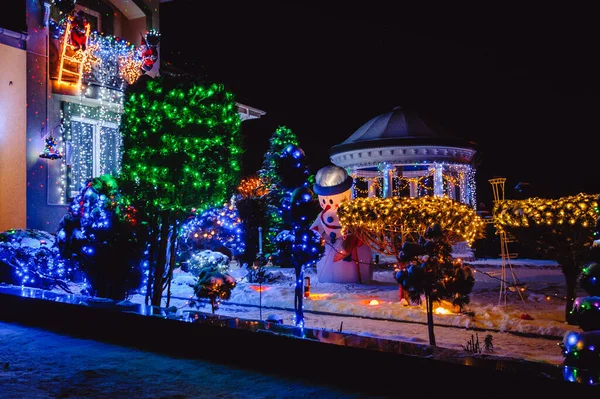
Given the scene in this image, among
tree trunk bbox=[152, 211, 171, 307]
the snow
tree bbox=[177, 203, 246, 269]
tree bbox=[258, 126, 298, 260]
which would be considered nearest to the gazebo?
tree bbox=[258, 126, 298, 260]

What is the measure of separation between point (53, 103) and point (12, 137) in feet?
4.70

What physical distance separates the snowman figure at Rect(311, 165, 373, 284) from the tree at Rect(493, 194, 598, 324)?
18.2 feet

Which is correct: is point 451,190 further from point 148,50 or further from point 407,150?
point 148,50

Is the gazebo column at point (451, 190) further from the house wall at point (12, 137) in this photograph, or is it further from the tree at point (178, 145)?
the house wall at point (12, 137)

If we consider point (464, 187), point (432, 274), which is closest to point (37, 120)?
point (432, 274)

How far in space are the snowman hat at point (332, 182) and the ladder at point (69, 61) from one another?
7510mm

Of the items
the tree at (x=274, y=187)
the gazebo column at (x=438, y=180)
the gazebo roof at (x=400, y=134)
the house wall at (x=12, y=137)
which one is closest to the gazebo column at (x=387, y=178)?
the gazebo roof at (x=400, y=134)

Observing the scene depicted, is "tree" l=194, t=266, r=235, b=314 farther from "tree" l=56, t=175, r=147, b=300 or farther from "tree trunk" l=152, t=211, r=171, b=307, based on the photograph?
"tree" l=56, t=175, r=147, b=300

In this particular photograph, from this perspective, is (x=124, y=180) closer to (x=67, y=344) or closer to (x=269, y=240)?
(x=67, y=344)

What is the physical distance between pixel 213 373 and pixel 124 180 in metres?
5.29

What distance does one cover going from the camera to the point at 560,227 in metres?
9.11

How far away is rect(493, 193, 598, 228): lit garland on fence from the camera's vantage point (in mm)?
8750

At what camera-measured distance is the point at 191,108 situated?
9250 mm

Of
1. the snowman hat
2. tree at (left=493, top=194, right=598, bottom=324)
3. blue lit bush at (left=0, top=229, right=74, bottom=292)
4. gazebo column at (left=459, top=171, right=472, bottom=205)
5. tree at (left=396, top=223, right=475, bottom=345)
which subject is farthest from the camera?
gazebo column at (left=459, top=171, right=472, bottom=205)
